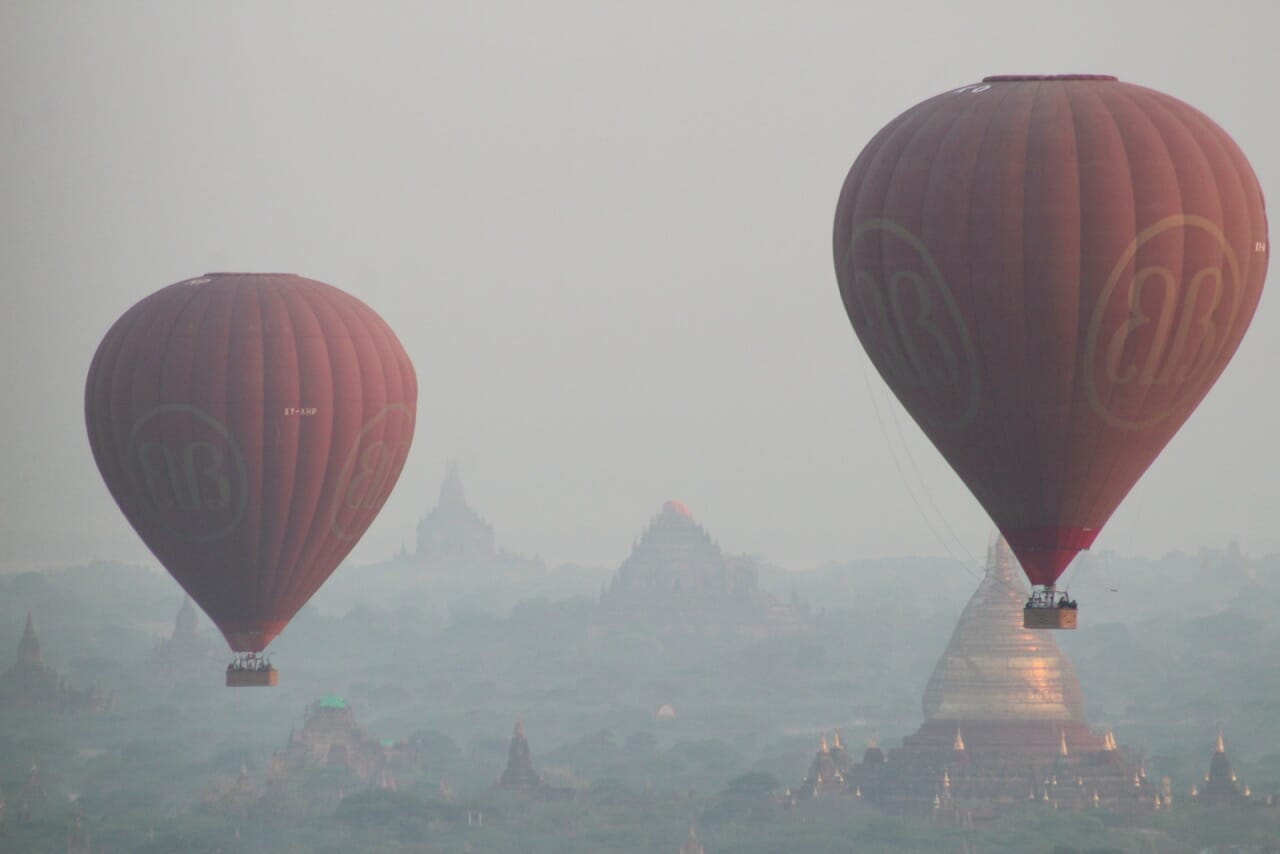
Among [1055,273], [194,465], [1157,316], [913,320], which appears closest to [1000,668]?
[194,465]

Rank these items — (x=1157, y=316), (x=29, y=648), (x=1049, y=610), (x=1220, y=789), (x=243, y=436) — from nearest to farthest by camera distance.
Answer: (x=1049, y=610), (x=1157, y=316), (x=243, y=436), (x=1220, y=789), (x=29, y=648)

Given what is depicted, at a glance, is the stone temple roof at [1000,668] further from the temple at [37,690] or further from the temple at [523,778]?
the temple at [37,690]

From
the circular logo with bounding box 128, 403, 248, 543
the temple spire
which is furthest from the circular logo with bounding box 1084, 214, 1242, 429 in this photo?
the temple spire

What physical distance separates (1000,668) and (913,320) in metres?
109

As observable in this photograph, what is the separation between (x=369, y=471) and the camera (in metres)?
54.9

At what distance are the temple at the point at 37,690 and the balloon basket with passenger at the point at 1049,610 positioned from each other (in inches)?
5428

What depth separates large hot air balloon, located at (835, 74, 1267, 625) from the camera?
44.5 meters

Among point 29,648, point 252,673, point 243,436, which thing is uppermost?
point 29,648

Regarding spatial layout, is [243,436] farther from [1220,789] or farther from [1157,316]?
[1220,789]

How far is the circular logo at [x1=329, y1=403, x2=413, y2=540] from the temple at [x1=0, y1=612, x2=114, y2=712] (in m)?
124

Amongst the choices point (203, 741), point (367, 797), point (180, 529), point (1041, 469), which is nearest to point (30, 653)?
point (203, 741)

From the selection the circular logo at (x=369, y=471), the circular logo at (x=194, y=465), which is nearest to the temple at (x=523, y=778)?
the circular logo at (x=369, y=471)

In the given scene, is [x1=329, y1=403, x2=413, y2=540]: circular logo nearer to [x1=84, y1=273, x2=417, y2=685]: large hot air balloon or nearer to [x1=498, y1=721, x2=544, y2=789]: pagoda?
[x1=84, y1=273, x2=417, y2=685]: large hot air balloon

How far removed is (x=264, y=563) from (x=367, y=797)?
11094 centimetres
